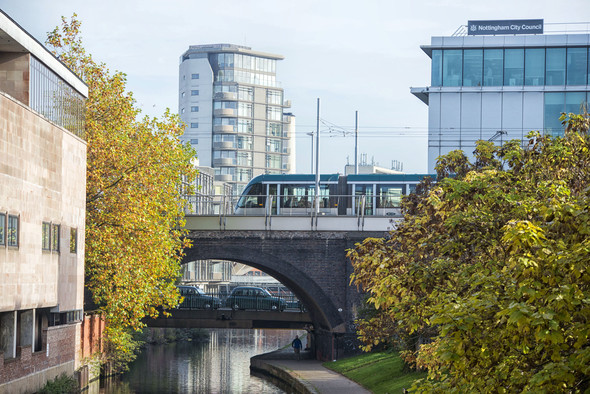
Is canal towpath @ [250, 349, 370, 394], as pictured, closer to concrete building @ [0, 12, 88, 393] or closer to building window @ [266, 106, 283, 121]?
concrete building @ [0, 12, 88, 393]

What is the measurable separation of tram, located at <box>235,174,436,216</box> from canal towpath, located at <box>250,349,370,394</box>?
23.9 feet

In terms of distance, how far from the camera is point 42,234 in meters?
24.0

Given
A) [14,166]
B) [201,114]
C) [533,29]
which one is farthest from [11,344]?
[201,114]

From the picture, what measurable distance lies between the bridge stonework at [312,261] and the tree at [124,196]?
6161 mm

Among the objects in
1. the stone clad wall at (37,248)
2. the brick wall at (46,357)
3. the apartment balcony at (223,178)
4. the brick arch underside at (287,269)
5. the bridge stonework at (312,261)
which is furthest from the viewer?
the apartment balcony at (223,178)

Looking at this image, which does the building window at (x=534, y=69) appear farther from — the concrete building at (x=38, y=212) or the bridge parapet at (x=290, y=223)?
the concrete building at (x=38, y=212)

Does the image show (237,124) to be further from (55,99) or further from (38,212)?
(38,212)

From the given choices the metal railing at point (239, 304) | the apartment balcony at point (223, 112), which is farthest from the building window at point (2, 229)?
the apartment balcony at point (223, 112)

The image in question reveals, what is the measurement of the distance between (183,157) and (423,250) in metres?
19.1

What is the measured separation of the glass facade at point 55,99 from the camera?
24317mm

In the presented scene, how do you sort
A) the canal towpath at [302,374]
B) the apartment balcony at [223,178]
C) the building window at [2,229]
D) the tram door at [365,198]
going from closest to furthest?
the building window at [2,229]
the canal towpath at [302,374]
the tram door at [365,198]
the apartment balcony at [223,178]

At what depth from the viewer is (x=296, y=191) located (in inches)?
1795

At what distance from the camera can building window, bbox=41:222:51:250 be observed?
24.1 metres

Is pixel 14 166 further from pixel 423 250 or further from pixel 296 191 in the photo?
pixel 296 191
